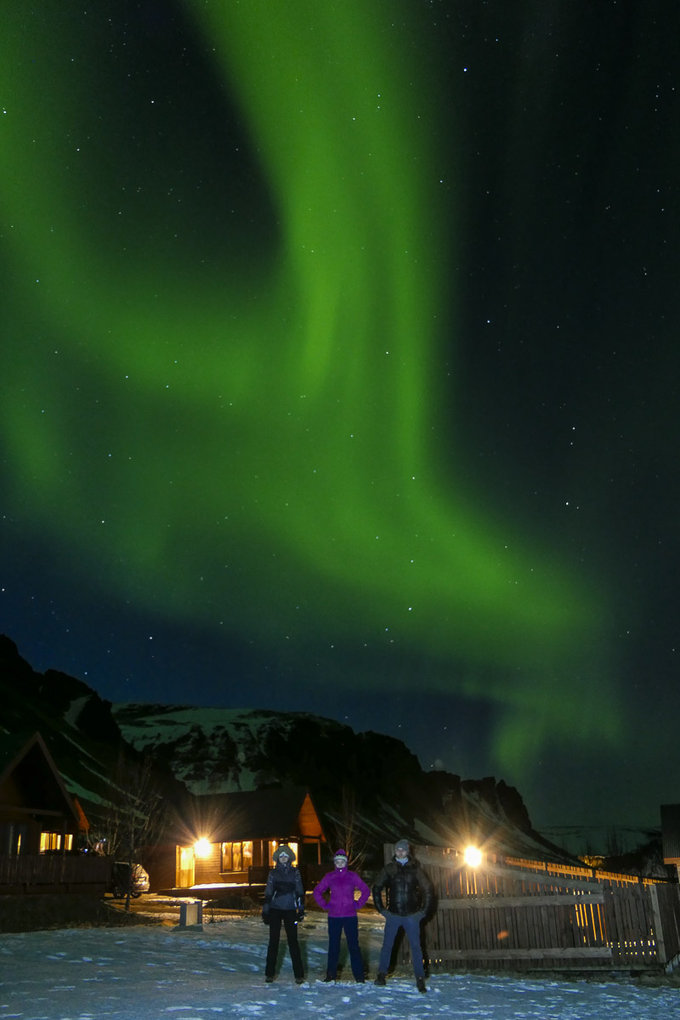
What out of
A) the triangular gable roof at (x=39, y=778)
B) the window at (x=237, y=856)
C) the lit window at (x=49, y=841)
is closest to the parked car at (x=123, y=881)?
the lit window at (x=49, y=841)

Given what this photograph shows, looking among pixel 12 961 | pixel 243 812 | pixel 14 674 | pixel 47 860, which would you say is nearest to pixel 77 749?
pixel 14 674

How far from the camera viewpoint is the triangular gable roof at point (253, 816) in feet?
174

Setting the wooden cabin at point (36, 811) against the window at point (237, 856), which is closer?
the wooden cabin at point (36, 811)

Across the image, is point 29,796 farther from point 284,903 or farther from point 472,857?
point 284,903

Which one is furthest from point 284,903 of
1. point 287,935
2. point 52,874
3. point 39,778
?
point 39,778

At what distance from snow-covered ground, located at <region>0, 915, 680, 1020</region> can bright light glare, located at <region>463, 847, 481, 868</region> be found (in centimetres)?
176

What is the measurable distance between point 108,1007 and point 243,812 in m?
47.3

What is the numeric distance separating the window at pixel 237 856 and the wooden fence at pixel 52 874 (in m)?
23.3

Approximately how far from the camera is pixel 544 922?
1494 cm

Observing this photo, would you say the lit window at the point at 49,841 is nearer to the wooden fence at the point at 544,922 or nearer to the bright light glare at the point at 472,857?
the bright light glare at the point at 472,857

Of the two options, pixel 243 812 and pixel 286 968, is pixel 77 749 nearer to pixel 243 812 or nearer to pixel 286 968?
pixel 243 812

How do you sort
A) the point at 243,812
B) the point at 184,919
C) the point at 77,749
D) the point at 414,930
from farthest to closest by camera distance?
the point at 77,749 → the point at 243,812 → the point at 184,919 → the point at 414,930

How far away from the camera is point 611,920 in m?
14.6

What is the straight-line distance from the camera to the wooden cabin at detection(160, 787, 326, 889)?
52688mm
